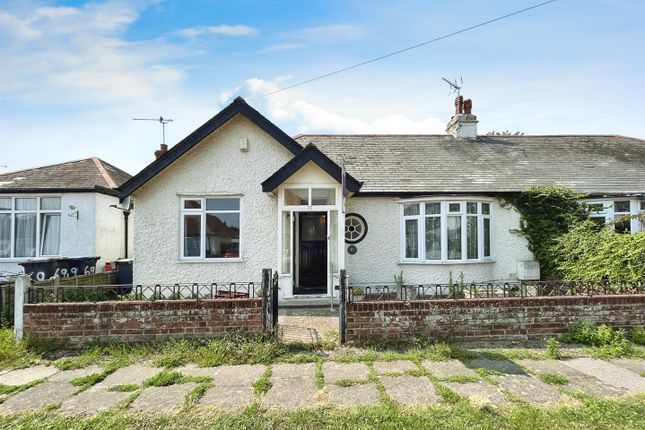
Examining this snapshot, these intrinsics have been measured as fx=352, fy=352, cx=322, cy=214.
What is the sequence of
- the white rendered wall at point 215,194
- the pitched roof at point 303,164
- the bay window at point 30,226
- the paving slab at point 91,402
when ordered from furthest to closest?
the bay window at point 30,226, the white rendered wall at point 215,194, the pitched roof at point 303,164, the paving slab at point 91,402

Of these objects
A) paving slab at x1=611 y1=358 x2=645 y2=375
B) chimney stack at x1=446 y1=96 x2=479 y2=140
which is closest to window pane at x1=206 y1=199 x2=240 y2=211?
paving slab at x1=611 y1=358 x2=645 y2=375

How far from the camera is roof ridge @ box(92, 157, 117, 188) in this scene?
13.1 meters

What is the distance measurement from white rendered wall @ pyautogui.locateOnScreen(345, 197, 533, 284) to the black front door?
874 mm

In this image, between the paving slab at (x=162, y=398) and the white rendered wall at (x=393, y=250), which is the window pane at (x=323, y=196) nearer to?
the white rendered wall at (x=393, y=250)

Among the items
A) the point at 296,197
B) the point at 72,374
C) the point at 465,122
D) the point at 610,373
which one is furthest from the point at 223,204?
the point at 465,122

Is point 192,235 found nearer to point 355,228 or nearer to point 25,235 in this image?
point 355,228

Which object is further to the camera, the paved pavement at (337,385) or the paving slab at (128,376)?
the paving slab at (128,376)

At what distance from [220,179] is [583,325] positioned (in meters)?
9.43

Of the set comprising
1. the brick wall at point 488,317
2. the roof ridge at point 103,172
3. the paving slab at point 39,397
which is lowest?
the paving slab at point 39,397

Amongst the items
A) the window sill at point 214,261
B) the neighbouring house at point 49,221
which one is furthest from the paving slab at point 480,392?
the neighbouring house at point 49,221

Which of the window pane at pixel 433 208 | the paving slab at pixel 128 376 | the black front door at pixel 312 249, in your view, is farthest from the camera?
the window pane at pixel 433 208

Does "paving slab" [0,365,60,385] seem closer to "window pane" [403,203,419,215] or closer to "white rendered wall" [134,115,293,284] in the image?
"white rendered wall" [134,115,293,284]

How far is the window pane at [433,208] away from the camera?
11.4 metres

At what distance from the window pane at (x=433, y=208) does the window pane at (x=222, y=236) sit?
239 inches
